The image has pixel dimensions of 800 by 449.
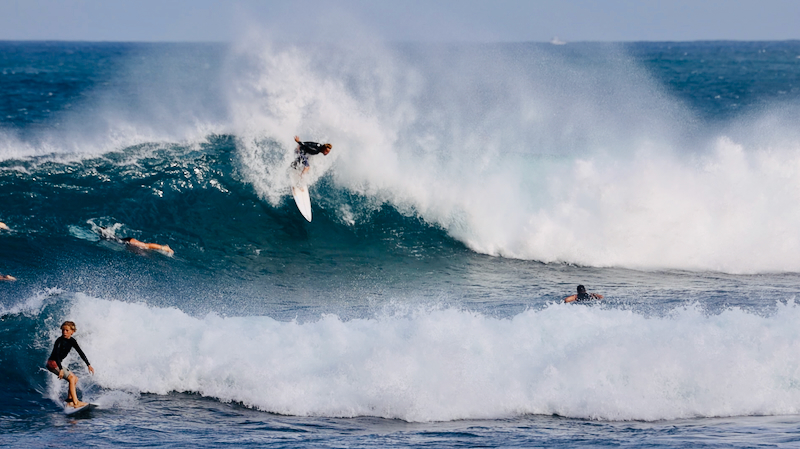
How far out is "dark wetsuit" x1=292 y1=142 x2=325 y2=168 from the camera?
14.2 meters

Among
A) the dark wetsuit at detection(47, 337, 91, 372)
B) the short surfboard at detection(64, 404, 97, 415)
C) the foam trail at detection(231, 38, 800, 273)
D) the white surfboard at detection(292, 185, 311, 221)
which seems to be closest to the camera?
the short surfboard at detection(64, 404, 97, 415)

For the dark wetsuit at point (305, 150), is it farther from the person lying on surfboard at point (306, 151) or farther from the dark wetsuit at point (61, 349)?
the dark wetsuit at point (61, 349)

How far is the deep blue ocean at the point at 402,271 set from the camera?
8.51 metres

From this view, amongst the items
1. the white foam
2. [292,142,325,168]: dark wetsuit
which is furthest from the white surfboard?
the white foam

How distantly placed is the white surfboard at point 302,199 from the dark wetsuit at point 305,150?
0.54 metres

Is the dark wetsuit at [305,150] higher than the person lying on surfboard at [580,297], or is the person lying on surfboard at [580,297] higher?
the dark wetsuit at [305,150]

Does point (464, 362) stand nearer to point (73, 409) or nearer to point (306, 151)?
point (73, 409)

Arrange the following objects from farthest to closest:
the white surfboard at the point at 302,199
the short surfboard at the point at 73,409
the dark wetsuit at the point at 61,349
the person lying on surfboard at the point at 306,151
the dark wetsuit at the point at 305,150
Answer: the white surfboard at the point at 302,199 < the dark wetsuit at the point at 305,150 < the person lying on surfboard at the point at 306,151 < the dark wetsuit at the point at 61,349 < the short surfboard at the point at 73,409

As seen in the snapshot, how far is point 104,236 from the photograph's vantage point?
14.5 m

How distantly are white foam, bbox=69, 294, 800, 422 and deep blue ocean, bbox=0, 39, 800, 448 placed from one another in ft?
0.10

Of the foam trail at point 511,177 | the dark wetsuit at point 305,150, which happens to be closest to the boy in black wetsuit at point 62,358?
the dark wetsuit at point 305,150

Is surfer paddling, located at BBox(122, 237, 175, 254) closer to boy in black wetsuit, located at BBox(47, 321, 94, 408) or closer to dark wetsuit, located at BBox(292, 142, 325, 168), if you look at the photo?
dark wetsuit, located at BBox(292, 142, 325, 168)

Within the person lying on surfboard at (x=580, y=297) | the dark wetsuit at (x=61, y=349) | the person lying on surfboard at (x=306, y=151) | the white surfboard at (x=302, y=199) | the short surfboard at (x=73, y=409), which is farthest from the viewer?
the white surfboard at (x=302, y=199)

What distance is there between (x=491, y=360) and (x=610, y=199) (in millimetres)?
8643
